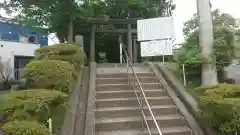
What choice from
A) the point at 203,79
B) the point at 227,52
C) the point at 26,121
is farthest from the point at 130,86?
the point at 26,121

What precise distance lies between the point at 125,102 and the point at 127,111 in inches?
16.3

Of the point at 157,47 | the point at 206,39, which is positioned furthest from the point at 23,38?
the point at 206,39

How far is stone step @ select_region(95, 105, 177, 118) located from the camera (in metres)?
6.14

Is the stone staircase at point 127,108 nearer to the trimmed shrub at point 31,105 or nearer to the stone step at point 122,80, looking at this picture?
the stone step at point 122,80

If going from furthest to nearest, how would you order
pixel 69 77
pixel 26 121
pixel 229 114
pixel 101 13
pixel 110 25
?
pixel 110 25 < pixel 101 13 < pixel 69 77 < pixel 229 114 < pixel 26 121

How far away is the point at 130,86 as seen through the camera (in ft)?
24.2

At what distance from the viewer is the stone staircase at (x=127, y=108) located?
572 cm

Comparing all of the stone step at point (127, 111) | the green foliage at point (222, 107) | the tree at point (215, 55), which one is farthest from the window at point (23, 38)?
the green foliage at point (222, 107)

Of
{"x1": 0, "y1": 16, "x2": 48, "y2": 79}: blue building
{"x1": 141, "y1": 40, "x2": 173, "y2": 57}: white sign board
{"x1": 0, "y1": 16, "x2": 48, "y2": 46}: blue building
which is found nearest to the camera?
{"x1": 141, "y1": 40, "x2": 173, "y2": 57}: white sign board

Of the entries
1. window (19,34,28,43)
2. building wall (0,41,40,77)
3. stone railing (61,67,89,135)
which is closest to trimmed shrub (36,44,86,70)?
stone railing (61,67,89,135)

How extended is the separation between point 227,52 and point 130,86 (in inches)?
102

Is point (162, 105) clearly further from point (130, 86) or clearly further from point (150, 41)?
point (150, 41)

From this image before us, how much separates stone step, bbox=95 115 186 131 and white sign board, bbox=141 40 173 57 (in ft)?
11.7

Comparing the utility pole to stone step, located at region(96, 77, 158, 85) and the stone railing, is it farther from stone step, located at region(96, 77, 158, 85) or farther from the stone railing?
the stone railing
